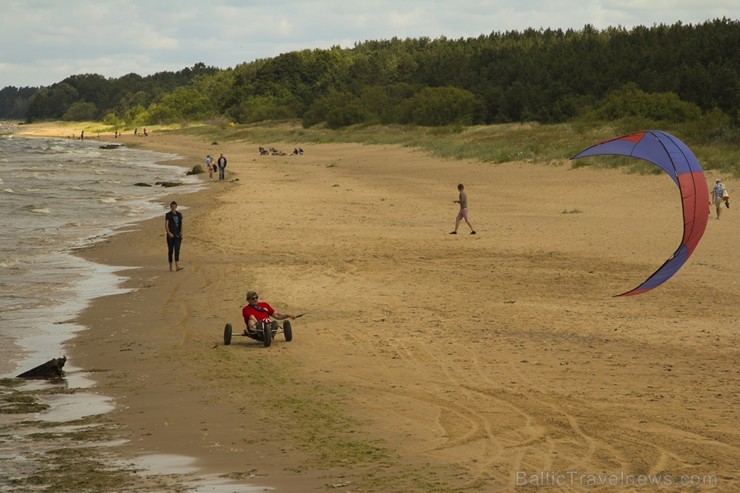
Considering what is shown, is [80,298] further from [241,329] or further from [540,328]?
[540,328]

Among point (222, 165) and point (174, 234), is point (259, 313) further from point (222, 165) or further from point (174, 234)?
point (222, 165)

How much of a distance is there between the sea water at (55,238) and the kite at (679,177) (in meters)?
8.63

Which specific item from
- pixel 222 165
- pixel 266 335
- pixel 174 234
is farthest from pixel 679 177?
pixel 222 165

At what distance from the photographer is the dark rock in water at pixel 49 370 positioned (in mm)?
12336

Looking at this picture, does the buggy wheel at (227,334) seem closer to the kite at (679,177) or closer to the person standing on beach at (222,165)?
the kite at (679,177)

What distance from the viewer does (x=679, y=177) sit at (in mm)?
14562

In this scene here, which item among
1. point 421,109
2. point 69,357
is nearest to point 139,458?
point 69,357

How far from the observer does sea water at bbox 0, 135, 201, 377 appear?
50.3 feet

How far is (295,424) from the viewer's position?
9992 mm

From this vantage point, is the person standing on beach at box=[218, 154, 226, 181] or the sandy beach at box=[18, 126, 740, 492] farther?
the person standing on beach at box=[218, 154, 226, 181]

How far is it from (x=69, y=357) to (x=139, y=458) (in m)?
5.04

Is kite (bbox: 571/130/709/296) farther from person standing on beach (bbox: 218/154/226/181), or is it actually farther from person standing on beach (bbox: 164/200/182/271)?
person standing on beach (bbox: 218/154/226/181)

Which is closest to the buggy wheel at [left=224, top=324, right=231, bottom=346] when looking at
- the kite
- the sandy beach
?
the sandy beach

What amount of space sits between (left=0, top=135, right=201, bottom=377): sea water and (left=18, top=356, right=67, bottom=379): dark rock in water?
0.50 meters
